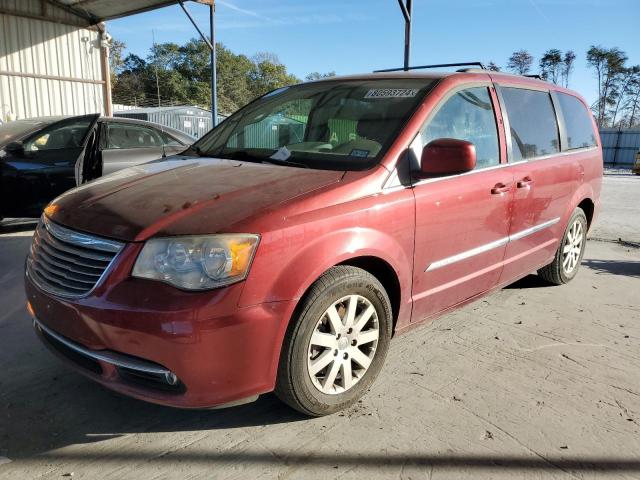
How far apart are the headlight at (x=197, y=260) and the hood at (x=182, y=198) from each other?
0.05 m

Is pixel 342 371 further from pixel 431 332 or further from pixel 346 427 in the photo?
pixel 431 332

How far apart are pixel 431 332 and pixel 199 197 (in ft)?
6.86

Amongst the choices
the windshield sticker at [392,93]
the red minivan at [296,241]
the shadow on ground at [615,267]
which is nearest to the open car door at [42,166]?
the red minivan at [296,241]

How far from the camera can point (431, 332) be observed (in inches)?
148

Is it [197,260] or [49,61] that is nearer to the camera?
[197,260]

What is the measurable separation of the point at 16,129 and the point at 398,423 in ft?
21.1

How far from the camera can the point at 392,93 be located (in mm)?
3238

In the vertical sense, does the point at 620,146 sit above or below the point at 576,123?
below

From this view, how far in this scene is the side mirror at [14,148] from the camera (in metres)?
6.00

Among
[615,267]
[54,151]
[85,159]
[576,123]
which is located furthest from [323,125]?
[54,151]

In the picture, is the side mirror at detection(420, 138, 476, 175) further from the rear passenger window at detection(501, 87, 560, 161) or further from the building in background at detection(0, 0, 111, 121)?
the building in background at detection(0, 0, 111, 121)

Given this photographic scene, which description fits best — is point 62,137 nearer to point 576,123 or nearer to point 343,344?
point 343,344

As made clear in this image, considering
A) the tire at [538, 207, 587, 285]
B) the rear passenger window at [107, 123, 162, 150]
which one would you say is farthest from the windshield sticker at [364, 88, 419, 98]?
the rear passenger window at [107, 123, 162, 150]

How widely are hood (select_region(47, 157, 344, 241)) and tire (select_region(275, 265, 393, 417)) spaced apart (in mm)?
477
